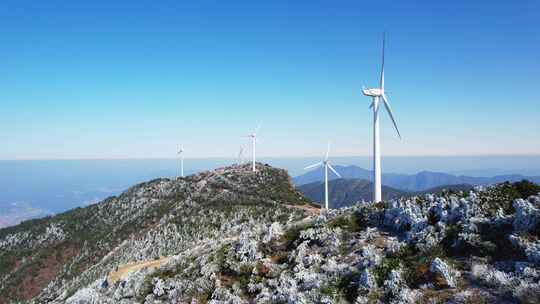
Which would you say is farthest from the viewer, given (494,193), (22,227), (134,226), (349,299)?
(22,227)

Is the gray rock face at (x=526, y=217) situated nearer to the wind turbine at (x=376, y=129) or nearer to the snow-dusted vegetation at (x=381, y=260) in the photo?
the snow-dusted vegetation at (x=381, y=260)

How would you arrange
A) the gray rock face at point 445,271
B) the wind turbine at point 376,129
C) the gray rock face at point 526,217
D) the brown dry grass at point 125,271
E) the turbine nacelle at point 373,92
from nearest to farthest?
the gray rock face at point 445,271
the gray rock face at point 526,217
the brown dry grass at point 125,271
the wind turbine at point 376,129
the turbine nacelle at point 373,92

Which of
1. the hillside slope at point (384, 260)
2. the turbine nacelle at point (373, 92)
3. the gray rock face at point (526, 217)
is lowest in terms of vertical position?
the hillside slope at point (384, 260)

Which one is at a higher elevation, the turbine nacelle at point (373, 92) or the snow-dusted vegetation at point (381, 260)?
the turbine nacelle at point (373, 92)

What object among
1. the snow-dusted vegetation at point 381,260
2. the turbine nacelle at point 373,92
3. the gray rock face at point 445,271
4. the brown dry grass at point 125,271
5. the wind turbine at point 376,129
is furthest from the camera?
the turbine nacelle at point 373,92

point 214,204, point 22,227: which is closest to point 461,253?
point 214,204

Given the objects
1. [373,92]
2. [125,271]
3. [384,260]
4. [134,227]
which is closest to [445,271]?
[384,260]

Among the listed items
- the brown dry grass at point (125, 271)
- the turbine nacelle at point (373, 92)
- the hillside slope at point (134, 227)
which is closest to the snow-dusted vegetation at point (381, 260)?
the brown dry grass at point (125, 271)

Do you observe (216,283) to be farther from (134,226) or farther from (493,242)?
(134,226)

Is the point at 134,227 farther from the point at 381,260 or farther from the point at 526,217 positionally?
the point at 526,217
